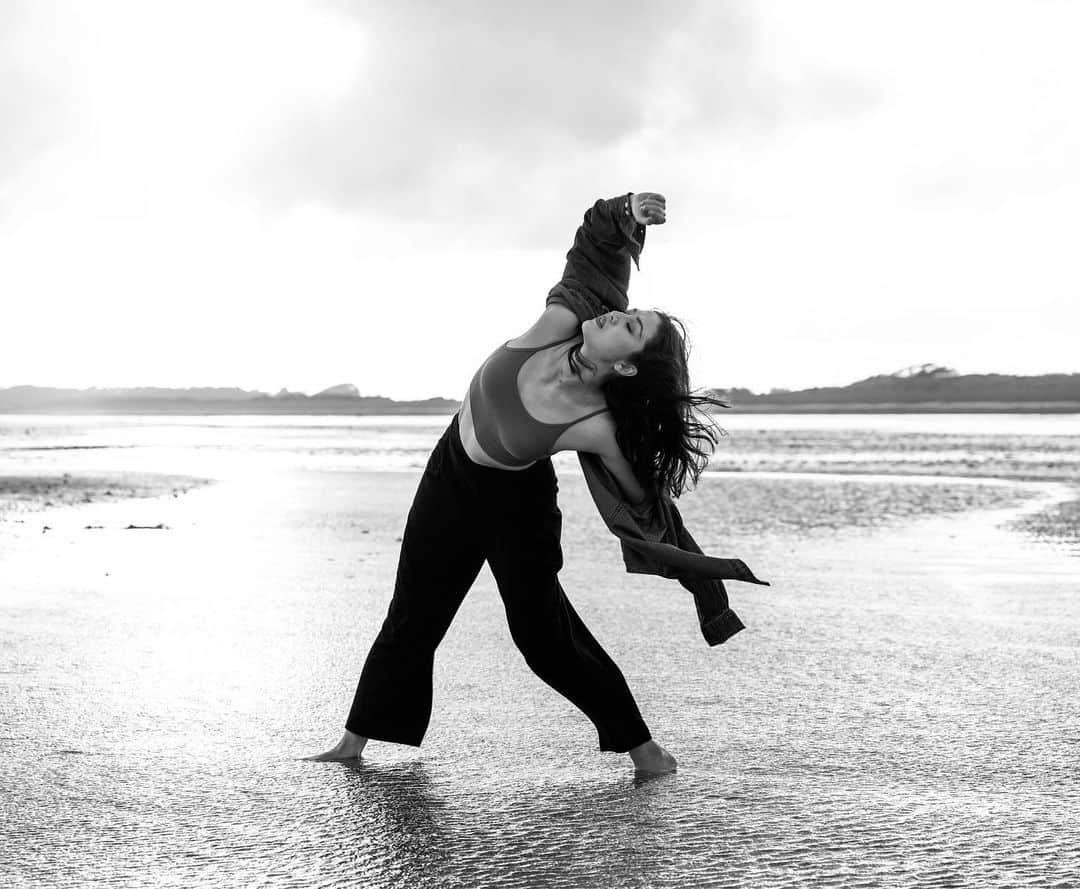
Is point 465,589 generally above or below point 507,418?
below

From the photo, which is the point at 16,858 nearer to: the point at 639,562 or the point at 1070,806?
the point at 639,562

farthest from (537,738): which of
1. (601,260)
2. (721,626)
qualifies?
(601,260)

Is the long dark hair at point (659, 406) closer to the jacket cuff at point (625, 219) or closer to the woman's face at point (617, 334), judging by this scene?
the woman's face at point (617, 334)

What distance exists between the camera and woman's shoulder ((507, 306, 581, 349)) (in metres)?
3.88

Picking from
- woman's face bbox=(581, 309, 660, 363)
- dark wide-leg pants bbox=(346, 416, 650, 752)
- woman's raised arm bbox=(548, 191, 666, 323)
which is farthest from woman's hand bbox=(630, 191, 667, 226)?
dark wide-leg pants bbox=(346, 416, 650, 752)

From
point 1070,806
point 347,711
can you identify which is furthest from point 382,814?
point 1070,806

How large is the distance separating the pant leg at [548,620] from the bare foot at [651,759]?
23 millimetres

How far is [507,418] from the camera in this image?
3.77 m

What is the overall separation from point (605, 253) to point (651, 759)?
161 cm

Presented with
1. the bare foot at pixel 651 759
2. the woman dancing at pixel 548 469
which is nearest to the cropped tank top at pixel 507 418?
the woman dancing at pixel 548 469

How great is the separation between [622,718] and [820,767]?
63cm

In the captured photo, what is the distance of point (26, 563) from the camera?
8.55m

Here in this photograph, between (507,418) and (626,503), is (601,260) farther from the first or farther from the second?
(626,503)

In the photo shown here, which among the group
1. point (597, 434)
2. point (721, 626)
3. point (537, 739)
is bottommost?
point (537, 739)
